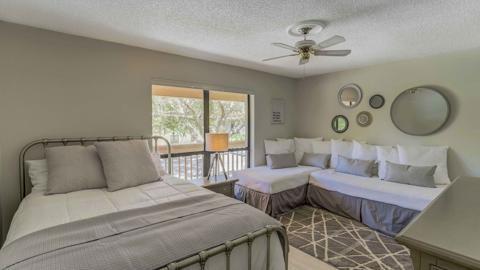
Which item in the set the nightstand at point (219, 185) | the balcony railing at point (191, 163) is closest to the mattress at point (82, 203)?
the nightstand at point (219, 185)

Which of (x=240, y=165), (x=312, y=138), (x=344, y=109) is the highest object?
(x=344, y=109)

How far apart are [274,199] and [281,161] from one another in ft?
2.95

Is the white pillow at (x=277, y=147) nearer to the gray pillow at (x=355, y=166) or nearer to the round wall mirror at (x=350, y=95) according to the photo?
the gray pillow at (x=355, y=166)

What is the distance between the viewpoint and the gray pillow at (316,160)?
4.23 m

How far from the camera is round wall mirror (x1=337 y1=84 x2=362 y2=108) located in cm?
425

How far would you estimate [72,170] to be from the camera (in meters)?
2.18

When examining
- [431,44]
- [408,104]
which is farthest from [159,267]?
[408,104]

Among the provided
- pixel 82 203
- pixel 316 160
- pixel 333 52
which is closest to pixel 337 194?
pixel 316 160

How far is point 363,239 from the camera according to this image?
2.81 m

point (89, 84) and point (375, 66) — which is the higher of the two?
point (375, 66)

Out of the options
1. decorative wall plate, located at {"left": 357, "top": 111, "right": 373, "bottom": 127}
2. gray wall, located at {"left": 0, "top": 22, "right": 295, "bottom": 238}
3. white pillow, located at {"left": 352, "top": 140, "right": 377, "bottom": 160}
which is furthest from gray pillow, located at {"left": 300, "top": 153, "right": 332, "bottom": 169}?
gray wall, located at {"left": 0, "top": 22, "right": 295, "bottom": 238}

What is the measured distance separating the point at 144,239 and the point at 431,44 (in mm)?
3828

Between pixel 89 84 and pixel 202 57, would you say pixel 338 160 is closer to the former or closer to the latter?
pixel 202 57

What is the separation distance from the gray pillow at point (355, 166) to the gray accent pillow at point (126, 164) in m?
2.95
